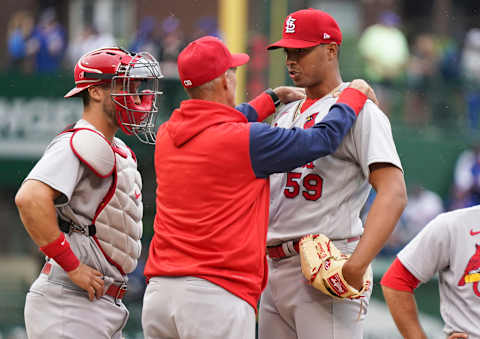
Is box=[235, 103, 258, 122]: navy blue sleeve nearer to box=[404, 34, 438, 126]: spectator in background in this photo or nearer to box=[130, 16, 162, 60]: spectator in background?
box=[130, 16, 162, 60]: spectator in background

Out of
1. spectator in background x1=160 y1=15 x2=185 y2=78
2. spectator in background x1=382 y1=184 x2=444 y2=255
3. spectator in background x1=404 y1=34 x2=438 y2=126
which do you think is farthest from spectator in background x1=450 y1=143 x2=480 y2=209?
spectator in background x1=160 y1=15 x2=185 y2=78

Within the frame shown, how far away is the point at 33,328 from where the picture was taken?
12.2 ft

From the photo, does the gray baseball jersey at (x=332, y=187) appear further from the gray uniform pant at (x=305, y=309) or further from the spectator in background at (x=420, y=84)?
the spectator in background at (x=420, y=84)

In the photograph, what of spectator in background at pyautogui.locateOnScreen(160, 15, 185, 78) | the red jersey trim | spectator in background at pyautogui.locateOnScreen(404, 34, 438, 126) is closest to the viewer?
the red jersey trim

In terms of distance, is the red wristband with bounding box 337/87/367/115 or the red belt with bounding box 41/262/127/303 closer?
the red wristband with bounding box 337/87/367/115

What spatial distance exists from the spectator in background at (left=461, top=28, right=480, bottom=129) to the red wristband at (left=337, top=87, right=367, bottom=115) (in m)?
8.91

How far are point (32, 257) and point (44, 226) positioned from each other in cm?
1432

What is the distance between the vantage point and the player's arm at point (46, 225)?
3498 mm

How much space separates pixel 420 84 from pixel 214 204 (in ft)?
30.6

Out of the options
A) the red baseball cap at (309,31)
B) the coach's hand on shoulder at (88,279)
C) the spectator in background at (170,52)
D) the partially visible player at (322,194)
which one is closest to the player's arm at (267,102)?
the partially visible player at (322,194)

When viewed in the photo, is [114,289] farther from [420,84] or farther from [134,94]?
[420,84]

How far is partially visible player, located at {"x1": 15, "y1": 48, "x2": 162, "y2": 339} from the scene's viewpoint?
140 inches

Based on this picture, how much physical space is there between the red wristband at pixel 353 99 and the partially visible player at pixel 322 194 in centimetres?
5

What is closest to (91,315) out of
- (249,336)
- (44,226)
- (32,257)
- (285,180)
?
(44,226)
